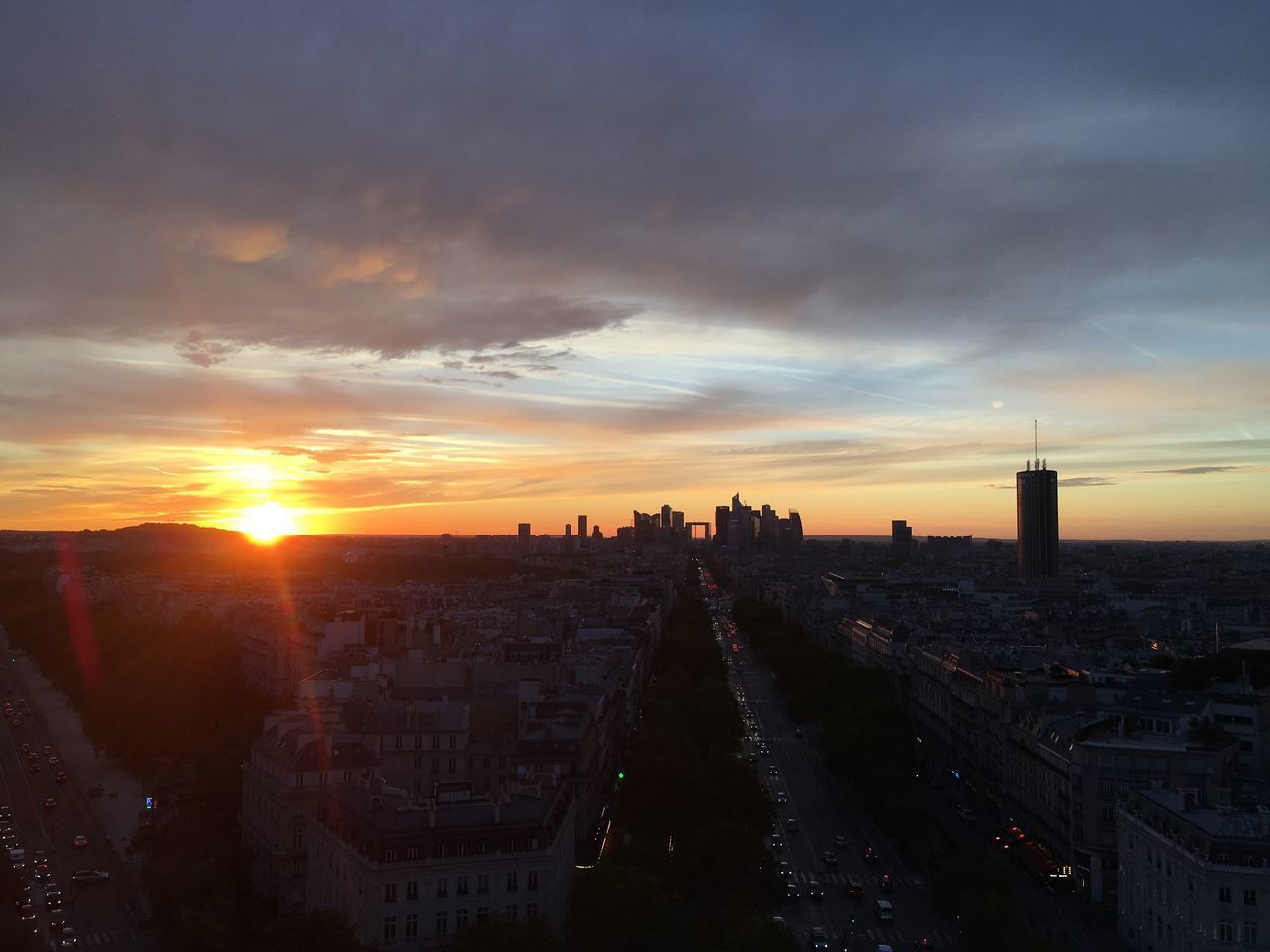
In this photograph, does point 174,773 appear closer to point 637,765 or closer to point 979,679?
point 637,765

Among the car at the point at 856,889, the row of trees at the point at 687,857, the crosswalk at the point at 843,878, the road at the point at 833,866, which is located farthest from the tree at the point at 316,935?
the crosswalk at the point at 843,878

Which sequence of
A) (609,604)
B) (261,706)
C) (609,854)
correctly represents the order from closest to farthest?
(609,854), (261,706), (609,604)

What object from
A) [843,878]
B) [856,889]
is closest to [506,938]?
[856,889]

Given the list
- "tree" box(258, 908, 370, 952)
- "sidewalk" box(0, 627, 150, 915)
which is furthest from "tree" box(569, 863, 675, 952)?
"sidewalk" box(0, 627, 150, 915)

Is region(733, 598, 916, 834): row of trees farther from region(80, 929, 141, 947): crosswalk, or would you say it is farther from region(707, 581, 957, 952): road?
region(80, 929, 141, 947): crosswalk

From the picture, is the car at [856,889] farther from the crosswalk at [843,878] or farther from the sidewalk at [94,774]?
the sidewalk at [94,774]

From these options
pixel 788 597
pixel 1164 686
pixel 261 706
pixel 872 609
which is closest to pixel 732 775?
pixel 1164 686
